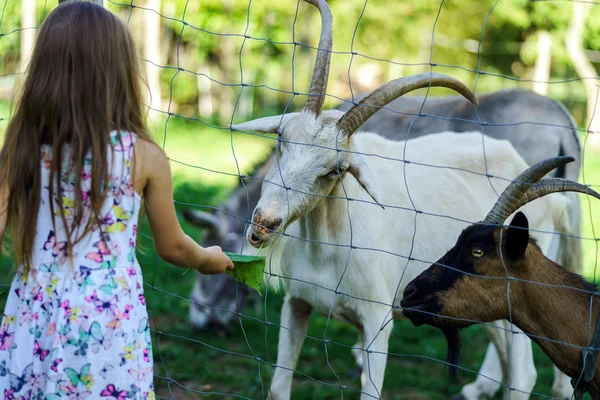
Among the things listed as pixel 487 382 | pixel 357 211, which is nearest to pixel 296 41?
pixel 487 382

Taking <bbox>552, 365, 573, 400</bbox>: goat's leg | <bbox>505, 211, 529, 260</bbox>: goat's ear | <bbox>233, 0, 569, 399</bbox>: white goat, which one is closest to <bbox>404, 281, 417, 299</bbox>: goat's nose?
<bbox>233, 0, 569, 399</bbox>: white goat

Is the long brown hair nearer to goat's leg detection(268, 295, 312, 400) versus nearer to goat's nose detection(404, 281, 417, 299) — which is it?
goat's nose detection(404, 281, 417, 299)

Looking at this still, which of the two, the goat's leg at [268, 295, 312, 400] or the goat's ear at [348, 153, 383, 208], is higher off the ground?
the goat's ear at [348, 153, 383, 208]

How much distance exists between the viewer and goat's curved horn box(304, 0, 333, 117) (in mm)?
3383

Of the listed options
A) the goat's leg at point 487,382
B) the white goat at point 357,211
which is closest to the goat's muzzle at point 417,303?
the white goat at point 357,211

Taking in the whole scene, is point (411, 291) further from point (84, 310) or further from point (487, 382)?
point (487, 382)

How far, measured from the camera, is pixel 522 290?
3.18 metres

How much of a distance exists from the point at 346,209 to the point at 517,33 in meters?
26.3

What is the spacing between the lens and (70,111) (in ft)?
7.34

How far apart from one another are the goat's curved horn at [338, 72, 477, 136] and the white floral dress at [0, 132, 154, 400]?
4.38 ft

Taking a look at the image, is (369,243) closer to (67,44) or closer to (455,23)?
(67,44)

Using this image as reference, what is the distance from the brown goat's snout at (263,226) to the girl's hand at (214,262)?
0.52m

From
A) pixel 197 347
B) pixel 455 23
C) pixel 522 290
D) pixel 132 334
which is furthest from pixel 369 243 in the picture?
pixel 455 23

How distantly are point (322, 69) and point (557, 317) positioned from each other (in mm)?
1440
